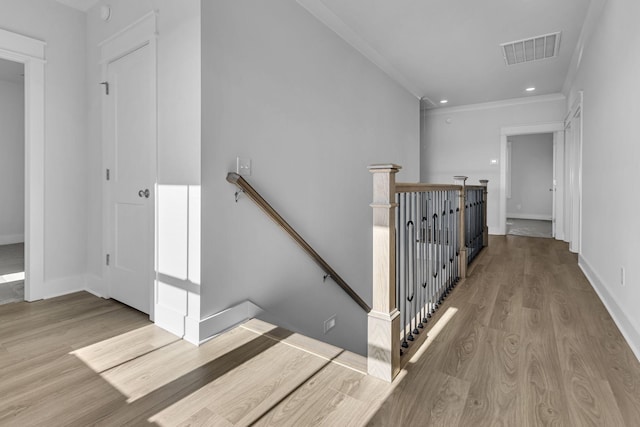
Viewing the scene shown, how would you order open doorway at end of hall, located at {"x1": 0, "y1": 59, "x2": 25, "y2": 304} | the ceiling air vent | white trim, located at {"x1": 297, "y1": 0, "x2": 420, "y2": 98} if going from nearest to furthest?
white trim, located at {"x1": 297, "y1": 0, "x2": 420, "y2": 98} < the ceiling air vent < open doorway at end of hall, located at {"x1": 0, "y1": 59, "x2": 25, "y2": 304}

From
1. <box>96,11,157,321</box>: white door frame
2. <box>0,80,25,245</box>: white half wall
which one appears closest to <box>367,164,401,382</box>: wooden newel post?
<box>96,11,157,321</box>: white door frame

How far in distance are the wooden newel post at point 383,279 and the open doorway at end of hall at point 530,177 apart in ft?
30.9

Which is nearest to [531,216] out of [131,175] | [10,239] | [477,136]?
[477,136]

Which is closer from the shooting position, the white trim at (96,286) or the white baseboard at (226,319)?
the white baseboard at (226,319)

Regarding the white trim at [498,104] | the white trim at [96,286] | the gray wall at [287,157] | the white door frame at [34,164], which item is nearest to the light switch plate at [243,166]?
the gray wall at [287,157]

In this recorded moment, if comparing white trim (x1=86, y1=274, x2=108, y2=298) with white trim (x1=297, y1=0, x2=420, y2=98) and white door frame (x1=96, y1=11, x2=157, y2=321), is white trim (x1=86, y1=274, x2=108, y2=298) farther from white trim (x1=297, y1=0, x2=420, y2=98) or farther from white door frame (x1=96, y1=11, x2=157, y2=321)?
white trim (x1=297, y1=0, x2=420, y2=98)

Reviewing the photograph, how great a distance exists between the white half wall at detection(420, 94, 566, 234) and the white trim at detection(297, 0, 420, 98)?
7.14 ft

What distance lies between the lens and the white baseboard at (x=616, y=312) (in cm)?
198

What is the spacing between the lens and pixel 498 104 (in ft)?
22.0

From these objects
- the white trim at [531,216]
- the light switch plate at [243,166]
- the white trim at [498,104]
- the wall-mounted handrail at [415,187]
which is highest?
the white trim at [498,104]

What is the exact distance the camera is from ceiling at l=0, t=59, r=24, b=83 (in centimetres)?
457

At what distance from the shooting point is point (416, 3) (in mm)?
3178

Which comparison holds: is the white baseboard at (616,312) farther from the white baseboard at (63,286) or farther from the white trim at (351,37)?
the white baseboard at (63,286)

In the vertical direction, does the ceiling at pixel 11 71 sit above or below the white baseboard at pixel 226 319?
above
